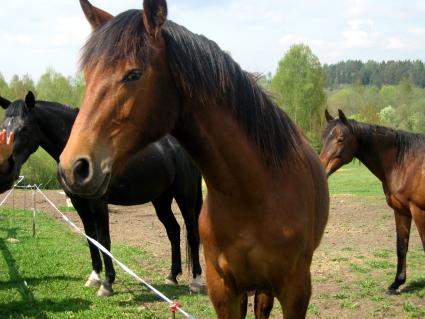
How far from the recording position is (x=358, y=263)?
7293 millimetres

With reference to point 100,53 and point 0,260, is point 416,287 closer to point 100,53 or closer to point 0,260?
point 100,53

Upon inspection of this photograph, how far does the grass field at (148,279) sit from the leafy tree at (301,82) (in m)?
35.0

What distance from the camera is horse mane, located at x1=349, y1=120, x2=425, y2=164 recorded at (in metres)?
6.40

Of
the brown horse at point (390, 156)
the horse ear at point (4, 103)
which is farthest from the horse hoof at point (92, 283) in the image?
the brown horse at point (390, 156)

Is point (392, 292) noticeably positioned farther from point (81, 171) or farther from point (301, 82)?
point (301, 82)

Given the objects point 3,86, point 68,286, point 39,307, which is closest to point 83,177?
point 39,307

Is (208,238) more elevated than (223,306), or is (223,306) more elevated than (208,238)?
(208,238)

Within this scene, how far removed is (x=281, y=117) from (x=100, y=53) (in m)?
1.10

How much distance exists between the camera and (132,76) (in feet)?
6.25

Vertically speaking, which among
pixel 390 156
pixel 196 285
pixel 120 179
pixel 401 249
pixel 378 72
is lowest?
pixel 196 285

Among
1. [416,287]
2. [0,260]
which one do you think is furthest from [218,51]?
[0,260]

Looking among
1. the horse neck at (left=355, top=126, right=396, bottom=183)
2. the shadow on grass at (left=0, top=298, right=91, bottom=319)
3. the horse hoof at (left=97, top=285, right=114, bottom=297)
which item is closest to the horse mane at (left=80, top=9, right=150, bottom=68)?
the shadow on grass at (left=0, top=298, right=91, bottom=319)

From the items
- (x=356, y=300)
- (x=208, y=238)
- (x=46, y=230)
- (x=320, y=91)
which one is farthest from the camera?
(x=320, y=91)

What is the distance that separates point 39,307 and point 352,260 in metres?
4.91
